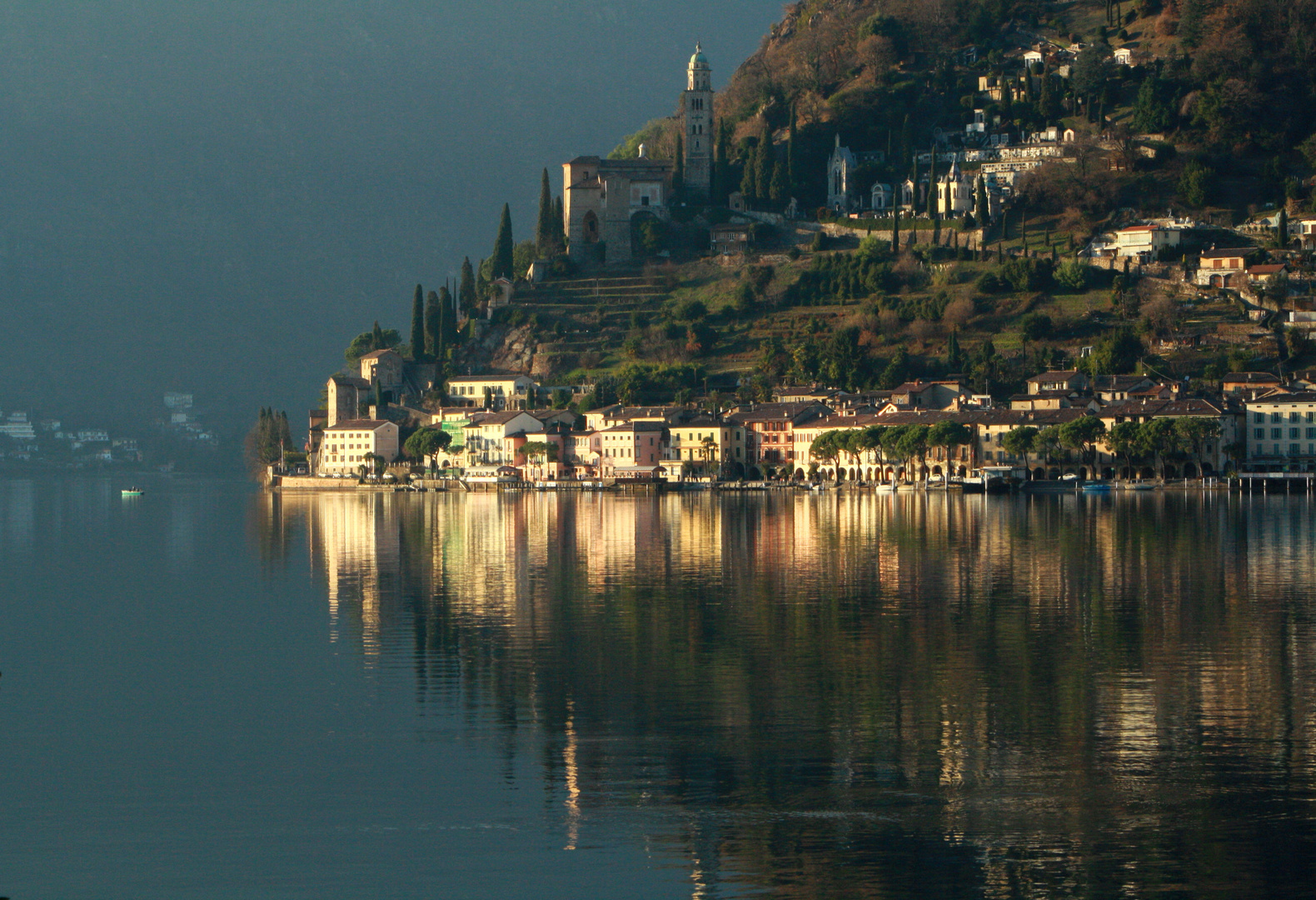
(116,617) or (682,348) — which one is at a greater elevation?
(682,348)

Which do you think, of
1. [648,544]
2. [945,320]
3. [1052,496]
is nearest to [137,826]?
[648,544]

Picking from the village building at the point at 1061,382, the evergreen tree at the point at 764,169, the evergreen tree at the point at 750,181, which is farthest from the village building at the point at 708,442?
the evergreen tree at the point at 750,181

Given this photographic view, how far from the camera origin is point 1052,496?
7812 cm

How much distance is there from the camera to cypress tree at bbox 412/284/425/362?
113 metres

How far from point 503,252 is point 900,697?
3844 inches

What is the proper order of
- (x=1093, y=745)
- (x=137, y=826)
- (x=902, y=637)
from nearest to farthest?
(x=137, y=826) → (x=1093, y=745) → (x=902, y=637)

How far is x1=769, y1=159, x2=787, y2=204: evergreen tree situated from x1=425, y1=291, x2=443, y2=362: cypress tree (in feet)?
79.8

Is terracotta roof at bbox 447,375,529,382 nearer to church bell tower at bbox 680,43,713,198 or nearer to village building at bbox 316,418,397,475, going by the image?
village building at bbox 316,418,397,475

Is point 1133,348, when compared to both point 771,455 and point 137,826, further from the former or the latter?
point 137,826

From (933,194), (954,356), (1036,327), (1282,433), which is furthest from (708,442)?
(1282,433)

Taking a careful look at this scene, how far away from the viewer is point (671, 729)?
20734 millimetres

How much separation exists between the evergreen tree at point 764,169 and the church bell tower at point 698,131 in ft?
14.1

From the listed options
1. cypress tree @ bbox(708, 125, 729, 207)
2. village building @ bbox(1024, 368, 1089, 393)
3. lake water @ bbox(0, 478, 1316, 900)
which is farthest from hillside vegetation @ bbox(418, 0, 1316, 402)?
lake water @ bbox(0, 478, 1316, 900)

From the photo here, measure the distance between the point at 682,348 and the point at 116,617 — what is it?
7469cm
